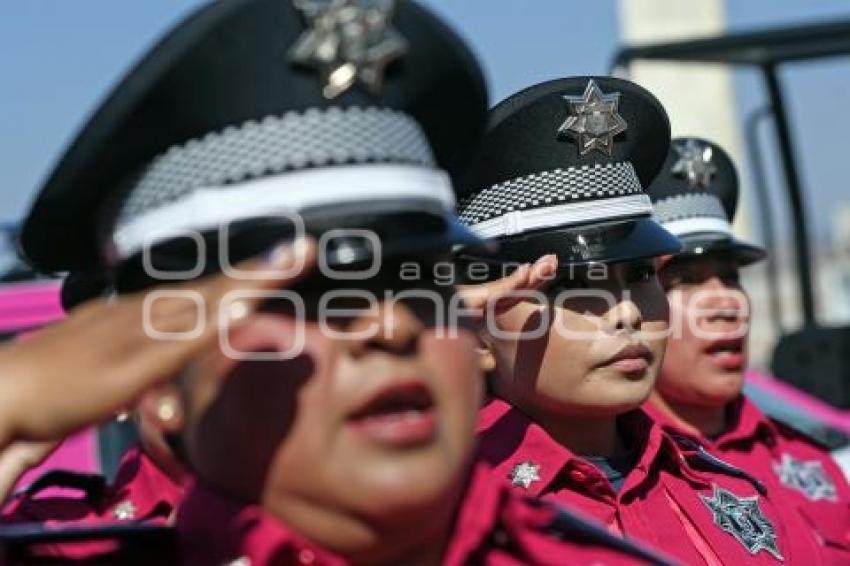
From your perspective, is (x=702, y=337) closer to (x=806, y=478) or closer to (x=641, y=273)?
(x=806, y=478)

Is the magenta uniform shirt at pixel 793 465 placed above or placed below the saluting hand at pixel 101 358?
below

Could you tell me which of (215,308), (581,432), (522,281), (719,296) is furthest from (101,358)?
(719,296)

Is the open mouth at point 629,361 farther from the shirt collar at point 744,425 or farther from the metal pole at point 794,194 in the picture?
the metal pole at point 794,194

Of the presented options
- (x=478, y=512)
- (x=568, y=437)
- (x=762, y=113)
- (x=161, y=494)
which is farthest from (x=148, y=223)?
(x=762, y=113)

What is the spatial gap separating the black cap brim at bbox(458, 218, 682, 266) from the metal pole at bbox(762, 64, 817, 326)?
637 centimetres

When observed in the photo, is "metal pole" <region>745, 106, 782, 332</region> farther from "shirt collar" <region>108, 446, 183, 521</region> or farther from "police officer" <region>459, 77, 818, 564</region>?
"shirt collar" <region>108, 446, 183, 521</region>

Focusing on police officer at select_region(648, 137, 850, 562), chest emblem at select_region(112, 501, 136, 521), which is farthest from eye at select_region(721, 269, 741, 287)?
chest emblem at select_region(112, 501, 136, 521)

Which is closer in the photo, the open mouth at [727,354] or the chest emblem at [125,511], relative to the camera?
the chest emblem at [125,511]

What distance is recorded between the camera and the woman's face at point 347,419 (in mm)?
1967

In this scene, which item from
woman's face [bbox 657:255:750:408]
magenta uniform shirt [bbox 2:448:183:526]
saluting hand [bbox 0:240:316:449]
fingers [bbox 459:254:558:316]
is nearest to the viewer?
saluting hand [bbox 0:240:316:449]

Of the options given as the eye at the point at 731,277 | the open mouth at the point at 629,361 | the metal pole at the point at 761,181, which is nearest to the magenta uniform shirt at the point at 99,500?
the open mouth at the point at 629,361

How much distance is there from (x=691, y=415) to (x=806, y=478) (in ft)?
1.41

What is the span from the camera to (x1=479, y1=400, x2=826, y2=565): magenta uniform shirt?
10.8 ft

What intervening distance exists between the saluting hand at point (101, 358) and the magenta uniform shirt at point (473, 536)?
0.26 metres
